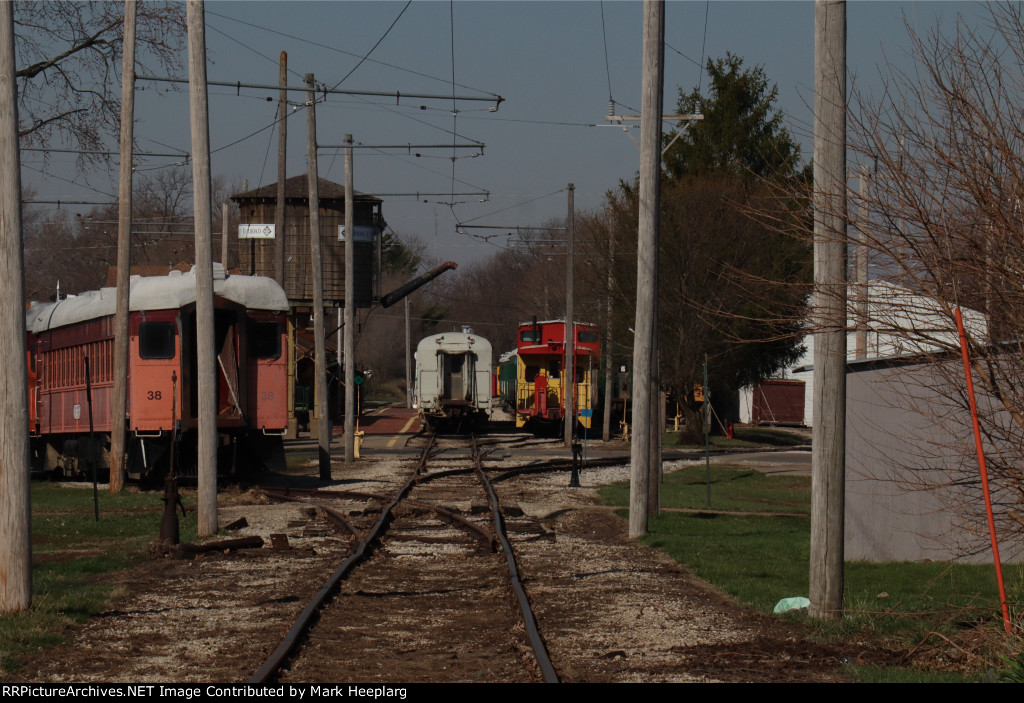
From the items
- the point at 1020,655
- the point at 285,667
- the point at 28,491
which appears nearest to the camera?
the point at 1020,655

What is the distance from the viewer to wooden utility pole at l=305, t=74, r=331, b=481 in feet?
79.0

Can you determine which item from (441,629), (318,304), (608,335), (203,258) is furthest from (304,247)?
(441,629)

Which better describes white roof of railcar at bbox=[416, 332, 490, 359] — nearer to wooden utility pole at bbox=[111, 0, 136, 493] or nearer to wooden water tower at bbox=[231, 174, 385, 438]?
wooden water tower at bbox=[231, 174, 385, 438]

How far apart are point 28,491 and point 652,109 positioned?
9108mm

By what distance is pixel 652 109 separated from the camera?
593 inches

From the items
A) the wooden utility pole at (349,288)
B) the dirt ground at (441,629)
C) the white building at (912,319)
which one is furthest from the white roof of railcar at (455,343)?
the white building at (912,319)

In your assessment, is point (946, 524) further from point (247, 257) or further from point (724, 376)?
point (247, 257)

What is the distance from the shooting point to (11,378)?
9.50 metres

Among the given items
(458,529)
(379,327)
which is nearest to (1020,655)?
(458,529)

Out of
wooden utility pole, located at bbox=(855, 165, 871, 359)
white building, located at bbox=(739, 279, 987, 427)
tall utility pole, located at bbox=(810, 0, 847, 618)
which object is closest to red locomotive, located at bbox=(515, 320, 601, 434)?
tall utility pole, located at bbox=(810, 0, 847, 618)

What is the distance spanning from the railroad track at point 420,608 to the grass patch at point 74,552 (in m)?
1.97

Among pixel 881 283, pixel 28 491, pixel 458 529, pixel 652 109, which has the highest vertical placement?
pixel 652 109

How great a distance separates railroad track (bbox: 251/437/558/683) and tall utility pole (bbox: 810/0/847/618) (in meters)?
2.54

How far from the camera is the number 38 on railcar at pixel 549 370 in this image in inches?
1620
